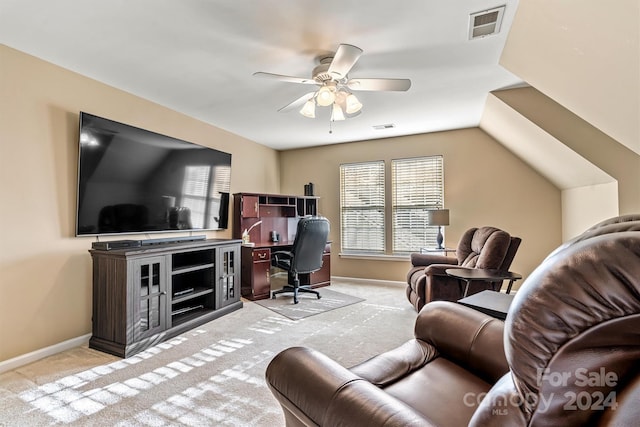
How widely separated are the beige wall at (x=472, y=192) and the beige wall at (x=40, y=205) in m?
3.78

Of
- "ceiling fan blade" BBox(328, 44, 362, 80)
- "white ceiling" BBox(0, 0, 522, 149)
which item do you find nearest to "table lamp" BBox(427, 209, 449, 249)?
"white ceiling" BBox(0, 0, 522, 149)

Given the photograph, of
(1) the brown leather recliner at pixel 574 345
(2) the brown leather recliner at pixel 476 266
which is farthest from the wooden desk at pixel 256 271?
(1) the brown leather recliner at pixel 574 345

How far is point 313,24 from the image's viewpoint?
221 cm

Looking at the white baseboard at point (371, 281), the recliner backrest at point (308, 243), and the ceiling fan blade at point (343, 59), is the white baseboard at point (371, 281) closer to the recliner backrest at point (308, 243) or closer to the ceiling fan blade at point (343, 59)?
the recliner backrest at point (308, 243)

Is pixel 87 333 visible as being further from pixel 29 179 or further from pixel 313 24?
pixel 313 24

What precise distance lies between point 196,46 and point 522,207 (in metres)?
4.54

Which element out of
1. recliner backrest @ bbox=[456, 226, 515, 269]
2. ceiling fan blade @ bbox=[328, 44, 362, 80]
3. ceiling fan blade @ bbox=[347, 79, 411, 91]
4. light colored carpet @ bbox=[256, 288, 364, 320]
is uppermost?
ceiling fan blade @ bbox=[328, 44, 362, 80]

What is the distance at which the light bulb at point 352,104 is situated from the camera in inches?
105

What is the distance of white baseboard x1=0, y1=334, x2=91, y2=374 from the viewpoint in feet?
7.87

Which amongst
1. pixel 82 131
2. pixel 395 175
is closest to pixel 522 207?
pixel 395 175

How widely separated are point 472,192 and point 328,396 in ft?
15.1

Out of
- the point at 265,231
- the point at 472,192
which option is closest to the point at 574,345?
the point at 472,192

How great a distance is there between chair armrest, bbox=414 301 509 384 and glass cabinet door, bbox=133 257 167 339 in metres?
2.35

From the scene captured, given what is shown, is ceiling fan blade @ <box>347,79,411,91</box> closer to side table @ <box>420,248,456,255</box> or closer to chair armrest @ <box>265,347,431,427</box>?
chair armrest @ <box>265,347,431,427</box>
